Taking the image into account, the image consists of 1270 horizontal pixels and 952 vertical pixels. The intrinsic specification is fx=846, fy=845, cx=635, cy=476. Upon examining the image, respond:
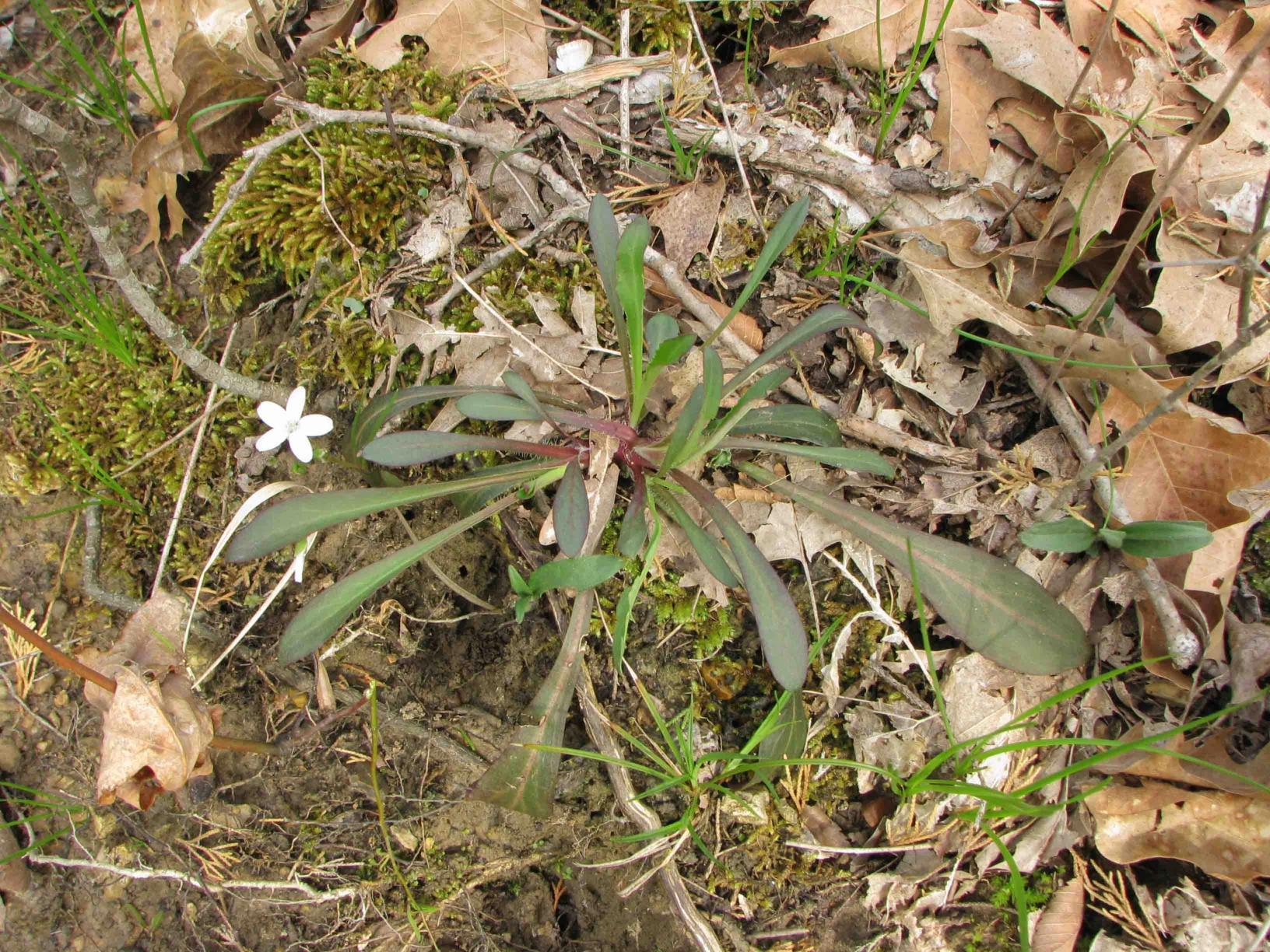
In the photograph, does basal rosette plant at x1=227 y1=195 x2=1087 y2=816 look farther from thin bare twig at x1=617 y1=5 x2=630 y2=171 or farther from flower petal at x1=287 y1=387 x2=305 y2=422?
thin bare twig at x1=617 y1=5 x2=630 y2=171

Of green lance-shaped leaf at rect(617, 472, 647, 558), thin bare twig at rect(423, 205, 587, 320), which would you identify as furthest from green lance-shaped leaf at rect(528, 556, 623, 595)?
thin bare twig at rect(423, 205, 587, 320)

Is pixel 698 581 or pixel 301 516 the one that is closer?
pixel 301 516

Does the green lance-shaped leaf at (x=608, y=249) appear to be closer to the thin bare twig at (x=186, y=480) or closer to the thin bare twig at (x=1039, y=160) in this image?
the thin bare twig at (x=1039, y=160)

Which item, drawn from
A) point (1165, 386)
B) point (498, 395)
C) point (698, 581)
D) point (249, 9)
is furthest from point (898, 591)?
point (249, 9)

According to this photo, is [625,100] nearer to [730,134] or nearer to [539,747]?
[730,134]

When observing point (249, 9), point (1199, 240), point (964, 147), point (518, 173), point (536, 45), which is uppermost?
point (249, 9)

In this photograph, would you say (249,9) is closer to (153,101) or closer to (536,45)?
(153,101)
